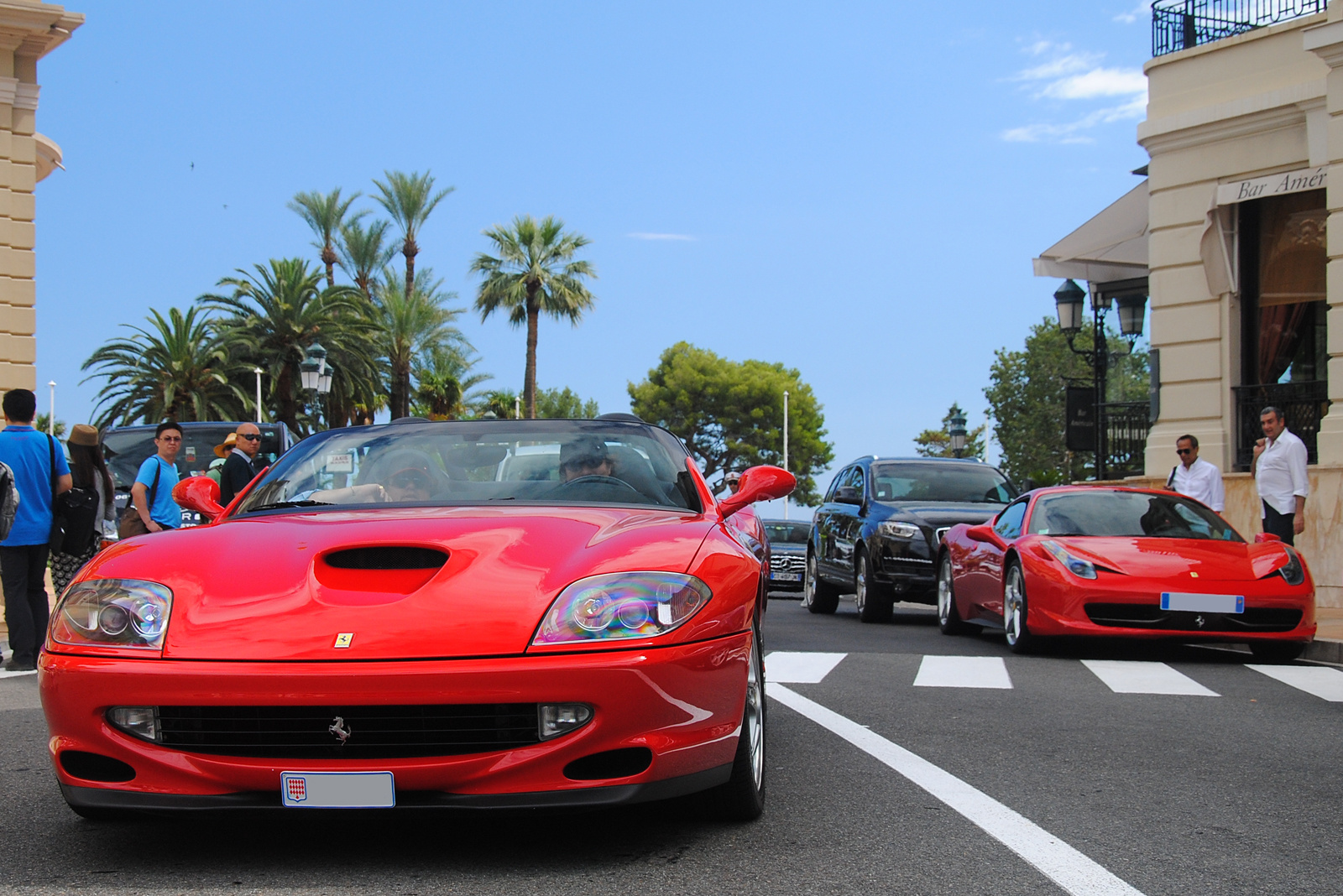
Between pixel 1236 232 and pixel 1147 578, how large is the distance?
981 cm

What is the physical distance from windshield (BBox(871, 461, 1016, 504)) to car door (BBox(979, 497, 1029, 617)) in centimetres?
310

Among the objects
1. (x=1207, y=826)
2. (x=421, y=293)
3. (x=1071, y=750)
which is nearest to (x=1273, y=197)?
(x=1071, y=750)

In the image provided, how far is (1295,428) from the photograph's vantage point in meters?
17.3

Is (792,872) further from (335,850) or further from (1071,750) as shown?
(1071,750)

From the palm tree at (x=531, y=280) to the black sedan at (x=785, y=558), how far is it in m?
24.9

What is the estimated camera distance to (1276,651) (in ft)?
33.2

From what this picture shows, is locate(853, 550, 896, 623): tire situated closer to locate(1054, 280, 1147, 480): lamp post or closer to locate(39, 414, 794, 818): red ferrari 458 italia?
locate(1054, 280, 1147, 480): lamp post

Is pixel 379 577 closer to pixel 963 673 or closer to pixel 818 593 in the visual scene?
pixel 963 673

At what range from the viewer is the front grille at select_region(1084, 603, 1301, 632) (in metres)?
9.63

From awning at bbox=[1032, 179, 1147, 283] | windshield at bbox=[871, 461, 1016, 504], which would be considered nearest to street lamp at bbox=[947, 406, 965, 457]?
awning at bbox=[1032, 179, 1147, 283]

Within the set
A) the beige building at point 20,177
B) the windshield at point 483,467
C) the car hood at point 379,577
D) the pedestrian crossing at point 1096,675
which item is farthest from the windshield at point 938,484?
the beige building at point 20,177

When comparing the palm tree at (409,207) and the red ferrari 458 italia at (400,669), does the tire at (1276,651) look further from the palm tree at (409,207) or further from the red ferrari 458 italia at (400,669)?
the palm tree at (409,207)

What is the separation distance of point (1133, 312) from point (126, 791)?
19.5m

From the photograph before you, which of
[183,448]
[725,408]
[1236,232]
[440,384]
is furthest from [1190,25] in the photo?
[725,408]
